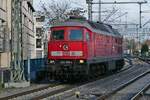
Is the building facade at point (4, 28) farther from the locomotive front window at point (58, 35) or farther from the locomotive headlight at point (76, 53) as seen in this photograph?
the locomotive headlight at point (76, 53)

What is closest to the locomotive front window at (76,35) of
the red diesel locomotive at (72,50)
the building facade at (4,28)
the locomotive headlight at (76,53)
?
the red diesel locomotive at (72,50)

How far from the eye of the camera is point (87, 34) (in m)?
26.3

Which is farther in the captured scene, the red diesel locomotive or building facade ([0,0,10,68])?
building facade ([0,0,10,68])

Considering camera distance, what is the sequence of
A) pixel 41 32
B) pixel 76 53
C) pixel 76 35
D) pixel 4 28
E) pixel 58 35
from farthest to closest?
pixel 41 32 → pixel 4 28 → pixel 58 35 → pixel 76 35 → pixel 76 53

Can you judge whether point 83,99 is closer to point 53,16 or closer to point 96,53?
point 96,53

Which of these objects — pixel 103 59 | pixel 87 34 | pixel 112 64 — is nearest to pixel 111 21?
pixel 112 64

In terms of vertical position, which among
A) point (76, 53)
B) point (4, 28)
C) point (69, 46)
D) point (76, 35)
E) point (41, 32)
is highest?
point (41, 32)

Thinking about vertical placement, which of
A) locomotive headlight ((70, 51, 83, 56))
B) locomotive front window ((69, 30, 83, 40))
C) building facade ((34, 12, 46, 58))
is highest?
building facade ((34, 12, 46, 58))

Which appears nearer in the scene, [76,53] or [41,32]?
[76,53]

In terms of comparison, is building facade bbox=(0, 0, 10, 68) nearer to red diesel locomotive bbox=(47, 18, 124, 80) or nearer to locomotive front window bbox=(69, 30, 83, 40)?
red diesel locomotive bbox=(47, 18, 124, 80)

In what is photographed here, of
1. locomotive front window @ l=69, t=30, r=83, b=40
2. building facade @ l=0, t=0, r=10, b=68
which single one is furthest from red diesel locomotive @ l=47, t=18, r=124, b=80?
building facade @ l=0, t=0, r=10, b=68

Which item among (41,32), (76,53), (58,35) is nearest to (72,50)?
(76,53)

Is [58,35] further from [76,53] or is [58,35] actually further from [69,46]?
[76,53]

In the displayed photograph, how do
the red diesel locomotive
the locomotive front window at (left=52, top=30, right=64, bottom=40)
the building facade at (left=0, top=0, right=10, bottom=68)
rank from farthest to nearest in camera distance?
the building facade at (left=0, top=0, right=10, bottom=68), the locomotive front window at (left=52, top=30, right=64, bottom=40), the red diesel locomotive
